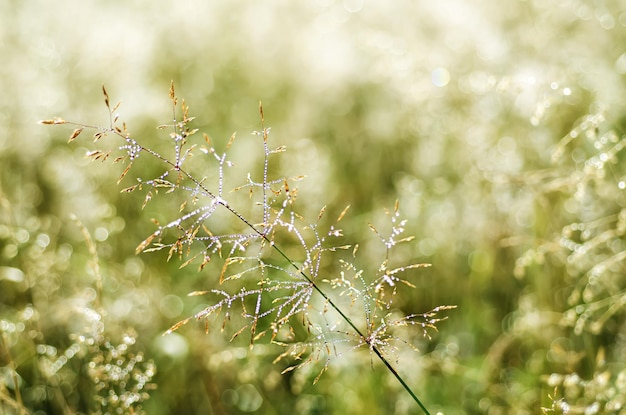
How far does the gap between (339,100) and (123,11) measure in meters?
1.27

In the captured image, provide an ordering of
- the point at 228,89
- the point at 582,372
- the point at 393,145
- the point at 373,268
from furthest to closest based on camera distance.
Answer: the point at 228,89 → the point at 393,145 → the point at 373,268 → the point at 582,372

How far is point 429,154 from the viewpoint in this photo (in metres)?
2.31

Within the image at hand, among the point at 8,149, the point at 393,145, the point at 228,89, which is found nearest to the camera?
the point at 8,149

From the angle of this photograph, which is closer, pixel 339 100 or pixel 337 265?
pixel 337 265

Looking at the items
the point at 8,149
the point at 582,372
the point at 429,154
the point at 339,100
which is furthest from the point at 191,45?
the point at 582,372

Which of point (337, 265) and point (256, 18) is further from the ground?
point (256, 18)

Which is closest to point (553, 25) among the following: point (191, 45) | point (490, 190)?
point (490, 190)

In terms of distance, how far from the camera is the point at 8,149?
7.57ft

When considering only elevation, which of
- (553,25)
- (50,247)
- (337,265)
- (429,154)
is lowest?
(50,247)

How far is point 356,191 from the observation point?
8.07 ft

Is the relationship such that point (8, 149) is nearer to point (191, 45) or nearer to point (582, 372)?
point (191, 45)

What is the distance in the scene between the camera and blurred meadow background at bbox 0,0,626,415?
1427 mm

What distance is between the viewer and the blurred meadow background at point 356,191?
1.43 metres

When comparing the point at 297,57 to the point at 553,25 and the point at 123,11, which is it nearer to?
the point at 123,11
